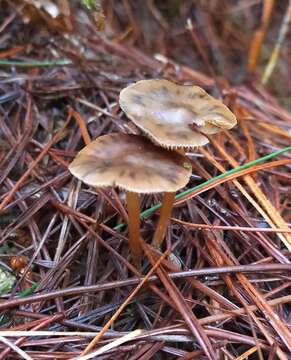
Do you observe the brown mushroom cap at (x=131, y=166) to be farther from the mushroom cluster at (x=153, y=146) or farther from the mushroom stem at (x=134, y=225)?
the mushroom stem at (x=134, y=225)

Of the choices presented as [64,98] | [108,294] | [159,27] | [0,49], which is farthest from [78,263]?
[159,27]

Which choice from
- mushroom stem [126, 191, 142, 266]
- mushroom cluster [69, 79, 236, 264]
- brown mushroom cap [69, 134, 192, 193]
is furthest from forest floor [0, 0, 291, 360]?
brown mushroom cap [69, 134, 192, 193]

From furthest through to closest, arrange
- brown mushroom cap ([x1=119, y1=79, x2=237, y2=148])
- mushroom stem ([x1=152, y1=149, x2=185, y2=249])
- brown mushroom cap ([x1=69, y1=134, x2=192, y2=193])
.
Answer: mushroom stem ([x1=152, y1=149, x2=185, y2=249]) → brown mushroom cap ([x1=119, y1=79, x2=237, y2=148]) → brown mushroom cap ([x1=69, y1=134, x2=192, y2=193])

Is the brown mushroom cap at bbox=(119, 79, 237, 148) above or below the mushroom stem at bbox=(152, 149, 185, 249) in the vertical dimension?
above

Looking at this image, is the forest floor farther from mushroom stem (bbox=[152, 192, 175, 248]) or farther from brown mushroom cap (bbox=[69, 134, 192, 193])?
brown mushroom cap (bbox=[69, 134, 192, 193])

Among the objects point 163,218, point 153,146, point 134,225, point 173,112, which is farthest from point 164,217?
point 173,112

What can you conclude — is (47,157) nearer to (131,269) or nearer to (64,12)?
(131,269)

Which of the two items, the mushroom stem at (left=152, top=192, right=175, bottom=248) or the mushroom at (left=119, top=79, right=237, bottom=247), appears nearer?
the mushroom at (left=119, top=79, right=237, bottom=247)
